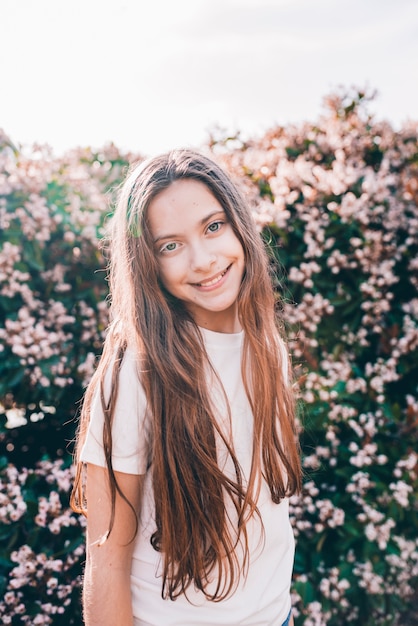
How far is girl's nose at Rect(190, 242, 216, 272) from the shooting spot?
4.42 ft

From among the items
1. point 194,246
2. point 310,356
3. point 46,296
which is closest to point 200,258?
point 194,246

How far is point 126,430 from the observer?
4.08ft

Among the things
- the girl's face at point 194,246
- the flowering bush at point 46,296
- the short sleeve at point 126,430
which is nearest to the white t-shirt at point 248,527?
the short sleeve at point 126,430

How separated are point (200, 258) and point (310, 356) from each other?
1493mm

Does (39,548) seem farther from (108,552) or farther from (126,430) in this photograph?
(126,430)

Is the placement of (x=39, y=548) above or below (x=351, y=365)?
below

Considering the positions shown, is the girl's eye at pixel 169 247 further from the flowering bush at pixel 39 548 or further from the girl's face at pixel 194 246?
the flowering bush at pixel 39 548

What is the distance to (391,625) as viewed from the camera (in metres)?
2.68

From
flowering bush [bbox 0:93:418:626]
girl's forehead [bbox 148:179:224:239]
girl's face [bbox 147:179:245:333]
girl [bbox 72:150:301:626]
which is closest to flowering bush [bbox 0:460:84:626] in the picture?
flowering bush [bbox 0:93:418:626]

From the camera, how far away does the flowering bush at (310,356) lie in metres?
2.26

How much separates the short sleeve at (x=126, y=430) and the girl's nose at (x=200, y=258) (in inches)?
11.7

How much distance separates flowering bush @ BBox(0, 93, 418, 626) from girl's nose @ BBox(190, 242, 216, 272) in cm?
97

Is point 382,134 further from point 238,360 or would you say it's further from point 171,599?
point 171,599

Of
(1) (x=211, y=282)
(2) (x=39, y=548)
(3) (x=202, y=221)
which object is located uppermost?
(3) (x=202, y=221)
